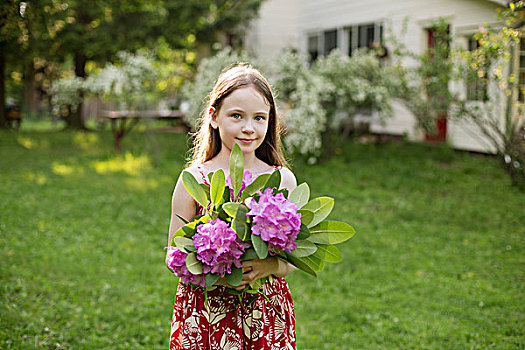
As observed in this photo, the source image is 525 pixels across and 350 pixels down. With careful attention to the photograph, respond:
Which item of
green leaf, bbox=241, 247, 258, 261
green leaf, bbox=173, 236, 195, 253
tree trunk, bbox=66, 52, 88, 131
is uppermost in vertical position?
tree trunk, bbox=66, 52, 88, 131

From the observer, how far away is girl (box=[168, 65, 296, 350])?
6.78 feet

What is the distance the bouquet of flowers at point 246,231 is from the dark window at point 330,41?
14.1m

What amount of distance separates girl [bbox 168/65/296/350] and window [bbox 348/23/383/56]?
38.5 feet

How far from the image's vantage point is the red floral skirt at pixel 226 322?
6.82 ft

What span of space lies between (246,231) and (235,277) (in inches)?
6.3

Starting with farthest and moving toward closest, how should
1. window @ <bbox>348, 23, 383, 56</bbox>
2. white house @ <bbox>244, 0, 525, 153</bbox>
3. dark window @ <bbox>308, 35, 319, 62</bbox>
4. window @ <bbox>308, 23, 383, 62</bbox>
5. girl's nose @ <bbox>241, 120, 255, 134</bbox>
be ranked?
dark window @ <bbox>308, 35, 319, 62</bbox> < window @ <bbox>308, 23, 383, 62</bbox> < window @ <bbox>348, 23, 383, 56</bbox> < white house @ <bbox>244, 0, 525, 153</bbox> < girl's nose @ <bbox>241, 120, 255, 134</bbox>

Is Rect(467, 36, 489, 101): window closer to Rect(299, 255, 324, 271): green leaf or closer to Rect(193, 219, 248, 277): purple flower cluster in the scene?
Rect(299, 255, 324, 271): green leaf

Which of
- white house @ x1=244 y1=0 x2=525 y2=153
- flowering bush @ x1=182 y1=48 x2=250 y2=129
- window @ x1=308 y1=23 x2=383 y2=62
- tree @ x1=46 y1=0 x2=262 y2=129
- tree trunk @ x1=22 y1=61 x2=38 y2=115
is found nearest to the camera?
flowering bush @ x1=182 y1=48 x2=250 y2=129

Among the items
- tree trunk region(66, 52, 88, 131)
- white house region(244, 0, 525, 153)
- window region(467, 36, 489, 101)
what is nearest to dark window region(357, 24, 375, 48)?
white house region(244, 0, 525, 153)

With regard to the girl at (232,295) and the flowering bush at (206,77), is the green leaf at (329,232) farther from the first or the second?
the flowering bush at (206,77)

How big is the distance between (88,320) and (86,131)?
1426 cm

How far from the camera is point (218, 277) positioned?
5.92 ft

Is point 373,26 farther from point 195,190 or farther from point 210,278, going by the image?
point 210,278

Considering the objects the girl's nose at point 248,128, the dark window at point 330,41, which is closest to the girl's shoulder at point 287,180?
the girl's nose at point 248,128
